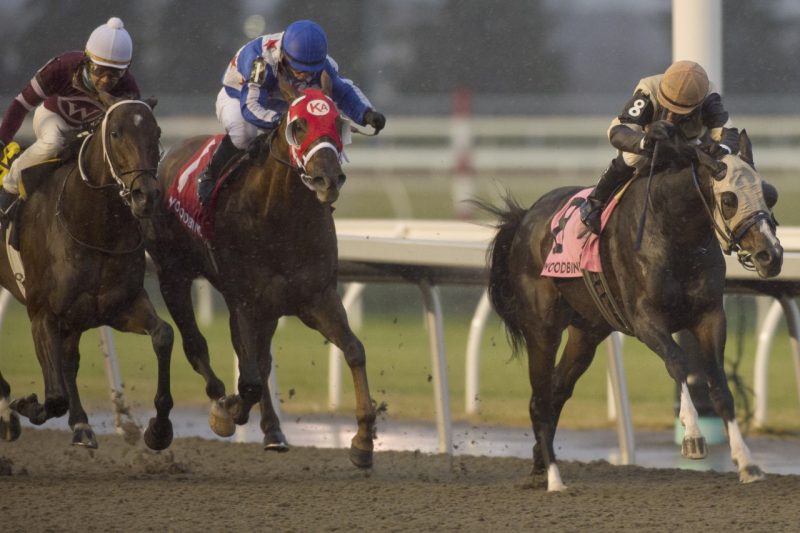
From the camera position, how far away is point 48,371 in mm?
6184

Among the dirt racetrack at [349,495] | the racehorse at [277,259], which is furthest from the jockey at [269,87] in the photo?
the dirt racetrack at [349,495]

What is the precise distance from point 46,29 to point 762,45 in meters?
9.27

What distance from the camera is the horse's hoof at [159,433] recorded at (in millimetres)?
6426

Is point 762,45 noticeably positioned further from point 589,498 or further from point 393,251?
point 589,498

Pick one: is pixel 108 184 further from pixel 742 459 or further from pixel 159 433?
pixel 742 459

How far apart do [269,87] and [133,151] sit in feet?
2.31

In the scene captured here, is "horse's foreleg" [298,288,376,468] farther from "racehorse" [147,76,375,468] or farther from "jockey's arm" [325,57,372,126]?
"jockey's arm" [325,57,372,126]

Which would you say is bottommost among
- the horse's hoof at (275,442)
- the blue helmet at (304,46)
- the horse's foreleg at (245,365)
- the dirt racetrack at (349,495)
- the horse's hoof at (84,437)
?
the dirt racetrack at (349,495)

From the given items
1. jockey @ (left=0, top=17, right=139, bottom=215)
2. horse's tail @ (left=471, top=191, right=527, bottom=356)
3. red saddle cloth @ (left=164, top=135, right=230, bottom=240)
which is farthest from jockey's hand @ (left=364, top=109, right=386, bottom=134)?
jockey @ (left=0, top=17, right=139, bottom=215)

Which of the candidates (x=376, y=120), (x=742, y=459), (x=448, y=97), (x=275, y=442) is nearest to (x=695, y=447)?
(x=742, y=459)

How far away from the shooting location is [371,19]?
20109 millimetres

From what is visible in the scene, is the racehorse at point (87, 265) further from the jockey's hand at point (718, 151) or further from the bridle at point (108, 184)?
the jockey's hand at point (718, 151)

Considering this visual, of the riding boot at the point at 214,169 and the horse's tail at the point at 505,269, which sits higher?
the riding boot at the point at 214,169

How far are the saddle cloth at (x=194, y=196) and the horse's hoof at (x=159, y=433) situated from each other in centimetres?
76
